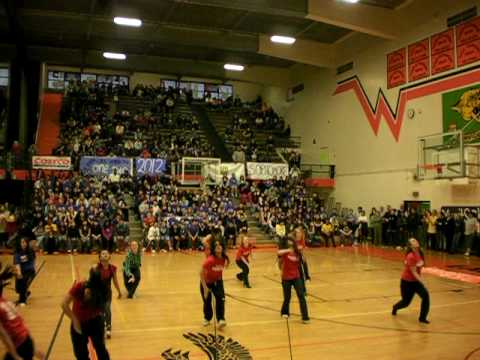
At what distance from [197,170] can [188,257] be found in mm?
9076

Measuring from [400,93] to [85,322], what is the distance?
21878mm

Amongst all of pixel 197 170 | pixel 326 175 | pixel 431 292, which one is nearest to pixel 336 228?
pixel 326 175

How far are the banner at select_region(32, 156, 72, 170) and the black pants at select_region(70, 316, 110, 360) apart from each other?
67.0 ft

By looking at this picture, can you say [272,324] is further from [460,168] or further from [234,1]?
[234,1]

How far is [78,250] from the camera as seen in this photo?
1962 cm

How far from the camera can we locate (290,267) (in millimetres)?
8812

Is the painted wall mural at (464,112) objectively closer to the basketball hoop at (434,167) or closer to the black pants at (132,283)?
the basketball hoop at (434,167)

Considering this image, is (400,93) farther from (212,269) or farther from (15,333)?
(15,333)

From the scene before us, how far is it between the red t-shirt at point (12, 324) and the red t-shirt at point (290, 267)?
5256 millimetres

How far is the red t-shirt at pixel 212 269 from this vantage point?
840 centimetres

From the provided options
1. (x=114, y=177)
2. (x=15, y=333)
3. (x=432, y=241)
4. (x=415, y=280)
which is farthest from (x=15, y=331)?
(x=114, y=177)

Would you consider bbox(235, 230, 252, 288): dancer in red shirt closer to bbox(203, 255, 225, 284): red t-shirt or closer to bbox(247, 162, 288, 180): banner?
bbox(203, 255, 225, 284): red t-shirt

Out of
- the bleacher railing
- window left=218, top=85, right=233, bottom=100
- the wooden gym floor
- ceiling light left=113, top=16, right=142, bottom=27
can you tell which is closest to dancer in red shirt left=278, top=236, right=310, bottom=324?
the wooden gym floor

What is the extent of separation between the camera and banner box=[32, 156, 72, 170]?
→ 24141 millimetres
